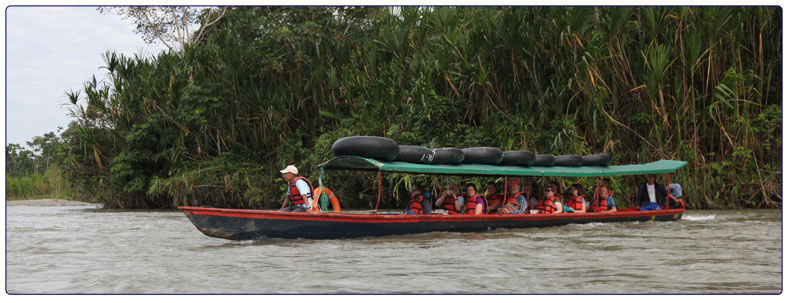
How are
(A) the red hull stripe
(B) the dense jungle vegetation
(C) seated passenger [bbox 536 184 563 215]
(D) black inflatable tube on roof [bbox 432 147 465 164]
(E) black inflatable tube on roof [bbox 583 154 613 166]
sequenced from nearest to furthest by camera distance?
(A) the red hull stripe < (D) black inflatable tube on roof [bbox 432 147 465 164] < (C) seated passenger [bbox 536 184 563 215] < (E) black inflatable tube on roof [bbox 583 154 613 166] < (B) the dense jungle vegetation

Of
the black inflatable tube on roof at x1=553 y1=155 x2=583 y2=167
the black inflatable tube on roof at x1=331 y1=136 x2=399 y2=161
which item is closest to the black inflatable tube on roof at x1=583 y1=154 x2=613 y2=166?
the black inflatable tube on roof at x1=553 y1=155 x2=583 y2=167

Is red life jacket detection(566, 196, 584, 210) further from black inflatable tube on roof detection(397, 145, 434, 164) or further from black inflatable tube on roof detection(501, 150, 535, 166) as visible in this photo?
Answer: black inflatable tube on roof detection(397, 145, 434, 164)

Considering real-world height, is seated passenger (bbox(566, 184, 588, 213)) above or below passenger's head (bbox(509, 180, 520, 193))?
below

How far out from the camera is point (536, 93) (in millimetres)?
14727

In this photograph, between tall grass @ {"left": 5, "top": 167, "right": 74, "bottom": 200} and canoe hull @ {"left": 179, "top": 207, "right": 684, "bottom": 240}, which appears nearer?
canoe hull @ {"left": 179, "top": 207, "right": 684, "bottom": 240}

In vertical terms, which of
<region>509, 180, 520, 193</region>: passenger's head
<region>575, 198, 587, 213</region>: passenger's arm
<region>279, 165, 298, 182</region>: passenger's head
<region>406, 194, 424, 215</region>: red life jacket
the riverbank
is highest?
<region>279, 165, 298, 182</region>: passenger's head

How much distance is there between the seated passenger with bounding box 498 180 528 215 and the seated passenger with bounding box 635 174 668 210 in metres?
2.59

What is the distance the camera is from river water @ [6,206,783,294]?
576cm

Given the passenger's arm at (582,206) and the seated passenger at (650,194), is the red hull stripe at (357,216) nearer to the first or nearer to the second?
the passenger's arm at (582,206)

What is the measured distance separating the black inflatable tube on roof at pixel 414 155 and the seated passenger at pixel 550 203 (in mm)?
2320

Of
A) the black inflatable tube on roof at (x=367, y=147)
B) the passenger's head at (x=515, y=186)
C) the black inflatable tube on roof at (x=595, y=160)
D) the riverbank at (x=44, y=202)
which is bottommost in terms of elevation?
the riverbank at (x=44, y=202)

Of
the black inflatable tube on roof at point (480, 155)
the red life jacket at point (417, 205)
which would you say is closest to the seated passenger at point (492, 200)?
the black inflatable tube on roof at point (480, 155)

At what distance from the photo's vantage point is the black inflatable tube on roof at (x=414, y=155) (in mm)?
9188

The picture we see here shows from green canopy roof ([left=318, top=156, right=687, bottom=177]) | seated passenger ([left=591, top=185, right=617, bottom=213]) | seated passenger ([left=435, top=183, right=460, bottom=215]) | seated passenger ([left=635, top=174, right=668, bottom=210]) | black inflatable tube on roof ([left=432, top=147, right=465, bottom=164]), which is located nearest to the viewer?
green canopy roof ([left=318, top=156, right=687, bottom=177])
